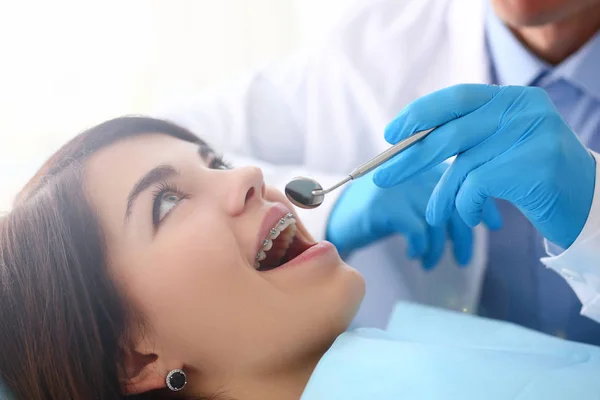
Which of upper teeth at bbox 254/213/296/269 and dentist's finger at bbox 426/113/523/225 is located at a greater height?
dentist's finger at bbox 426/113/523/225

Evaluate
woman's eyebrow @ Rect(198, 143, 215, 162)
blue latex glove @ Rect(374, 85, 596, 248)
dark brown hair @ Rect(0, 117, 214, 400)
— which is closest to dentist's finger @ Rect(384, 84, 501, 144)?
blue latex glove @ Rect(374, 85, 596, 248)

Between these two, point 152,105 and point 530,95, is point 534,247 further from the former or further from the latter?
point 152,105

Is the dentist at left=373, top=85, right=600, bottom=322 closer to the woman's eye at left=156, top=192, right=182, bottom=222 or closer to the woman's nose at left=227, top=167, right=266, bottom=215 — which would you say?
the woman's nose at left=227, top=167, right=266, bottom=215

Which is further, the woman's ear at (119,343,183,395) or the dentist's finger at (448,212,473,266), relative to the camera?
the dentist's finger at (448,212,473,266)

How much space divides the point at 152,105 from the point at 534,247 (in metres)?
1.17

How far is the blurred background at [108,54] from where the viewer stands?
149cm

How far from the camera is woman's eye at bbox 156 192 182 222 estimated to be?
0.80m

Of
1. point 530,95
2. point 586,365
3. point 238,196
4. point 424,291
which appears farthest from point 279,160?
point 586,365

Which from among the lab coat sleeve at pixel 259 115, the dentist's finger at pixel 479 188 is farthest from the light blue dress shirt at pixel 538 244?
the lab coat sleeve at pixel 259 115

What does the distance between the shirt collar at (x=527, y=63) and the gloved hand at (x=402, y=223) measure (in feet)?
0.69

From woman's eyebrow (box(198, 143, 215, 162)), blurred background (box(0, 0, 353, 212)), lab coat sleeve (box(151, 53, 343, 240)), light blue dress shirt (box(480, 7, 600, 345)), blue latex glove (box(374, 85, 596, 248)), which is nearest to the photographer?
blue latex glove (box(374, 85, 596, 248))

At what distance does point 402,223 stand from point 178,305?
1.42 feet

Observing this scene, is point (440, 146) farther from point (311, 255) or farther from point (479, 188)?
point (311, 255)

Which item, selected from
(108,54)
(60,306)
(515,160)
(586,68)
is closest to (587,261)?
(515,160)
